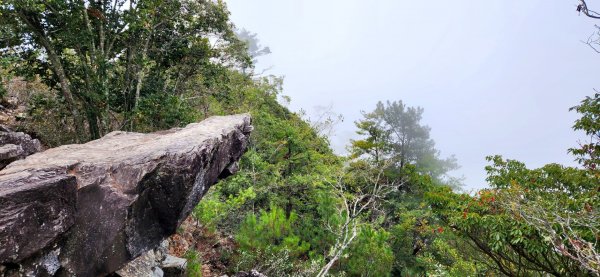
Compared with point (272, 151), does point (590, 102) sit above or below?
above

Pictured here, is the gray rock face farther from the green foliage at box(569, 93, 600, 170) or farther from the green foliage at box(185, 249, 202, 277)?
the green foliage at box(569, 93, 600, 170)

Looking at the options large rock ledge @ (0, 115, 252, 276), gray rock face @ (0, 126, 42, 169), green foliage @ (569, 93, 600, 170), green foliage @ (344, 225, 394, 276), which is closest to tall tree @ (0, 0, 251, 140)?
gray rock face @ (0, 126, 42, 169)

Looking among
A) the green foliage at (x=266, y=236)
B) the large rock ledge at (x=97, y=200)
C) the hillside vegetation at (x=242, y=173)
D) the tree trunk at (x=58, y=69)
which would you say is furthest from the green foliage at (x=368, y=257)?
the tree trunk at (x=58, y=69)

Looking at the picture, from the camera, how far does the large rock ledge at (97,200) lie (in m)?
3.96

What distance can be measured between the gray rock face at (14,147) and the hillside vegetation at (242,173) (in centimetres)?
255

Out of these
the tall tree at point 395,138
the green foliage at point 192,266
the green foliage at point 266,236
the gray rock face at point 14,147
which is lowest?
the green foliage at point 192,266

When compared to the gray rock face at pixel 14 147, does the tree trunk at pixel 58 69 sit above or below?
above

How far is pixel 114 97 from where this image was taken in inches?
494

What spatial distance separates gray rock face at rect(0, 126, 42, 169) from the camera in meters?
6.14

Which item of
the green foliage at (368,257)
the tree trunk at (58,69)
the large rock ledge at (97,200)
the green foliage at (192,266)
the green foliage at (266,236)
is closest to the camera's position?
the large rock ledge at (97,200)

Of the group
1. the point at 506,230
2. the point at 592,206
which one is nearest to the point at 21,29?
the point at 506,230

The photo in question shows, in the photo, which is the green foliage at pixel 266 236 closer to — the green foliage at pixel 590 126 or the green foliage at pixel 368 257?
the green foliage at pixel 368 257

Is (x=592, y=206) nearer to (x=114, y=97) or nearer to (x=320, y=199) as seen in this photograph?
(x=320, y=199)

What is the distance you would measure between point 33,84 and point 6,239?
54.0ft
